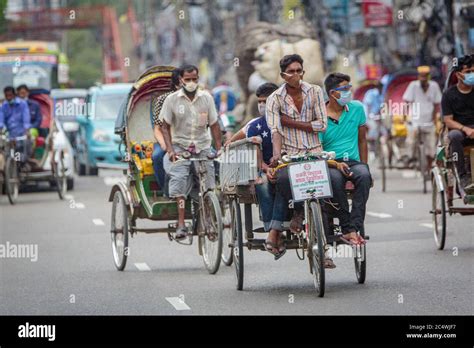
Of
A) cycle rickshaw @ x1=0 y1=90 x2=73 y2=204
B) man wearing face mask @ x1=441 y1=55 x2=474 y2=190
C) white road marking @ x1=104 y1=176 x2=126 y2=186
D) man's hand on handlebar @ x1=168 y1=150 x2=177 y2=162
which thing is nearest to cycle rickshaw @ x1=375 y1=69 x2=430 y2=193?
cycle rickshaw @ x1=0 y1=90 x2=73 y2=204

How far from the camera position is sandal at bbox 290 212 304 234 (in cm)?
1215

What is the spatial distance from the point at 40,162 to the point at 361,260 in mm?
15782

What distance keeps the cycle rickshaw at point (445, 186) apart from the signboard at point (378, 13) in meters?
28.3

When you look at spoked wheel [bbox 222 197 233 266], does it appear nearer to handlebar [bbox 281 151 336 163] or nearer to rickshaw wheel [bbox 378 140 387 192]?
handlebar [bbox 281 151 336 163]

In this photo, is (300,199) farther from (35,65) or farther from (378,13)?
(378,13)

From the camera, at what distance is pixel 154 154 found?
595 inches

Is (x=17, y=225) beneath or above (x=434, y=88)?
beneath

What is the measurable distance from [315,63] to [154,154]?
15519mm

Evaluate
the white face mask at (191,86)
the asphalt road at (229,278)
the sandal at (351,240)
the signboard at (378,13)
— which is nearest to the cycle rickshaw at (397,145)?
the asphalt road at (229,278)

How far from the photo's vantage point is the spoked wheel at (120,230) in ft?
48.3
